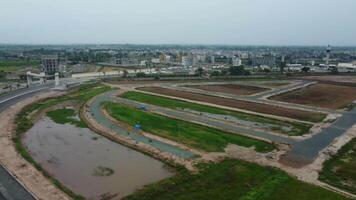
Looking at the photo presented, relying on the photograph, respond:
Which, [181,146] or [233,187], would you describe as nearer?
[233,187]

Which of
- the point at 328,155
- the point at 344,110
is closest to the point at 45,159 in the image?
the point at 328,155

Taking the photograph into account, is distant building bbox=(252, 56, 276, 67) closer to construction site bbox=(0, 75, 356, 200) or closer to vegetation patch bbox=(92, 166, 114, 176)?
construction site bbox=(0, 75, 356, 200)

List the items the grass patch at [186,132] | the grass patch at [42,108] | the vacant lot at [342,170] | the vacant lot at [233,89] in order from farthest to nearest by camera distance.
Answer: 1. the vacant lot at [233,89]
2. the grass patch at [186,132]
3. the grass patch at [42,108]
4. the vacant lot at [342,170]

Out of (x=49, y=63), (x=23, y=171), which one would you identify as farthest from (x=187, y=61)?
(x=23, y=171)

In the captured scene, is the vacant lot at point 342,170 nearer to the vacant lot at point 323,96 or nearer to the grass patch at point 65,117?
the vacant lot at point 323,96

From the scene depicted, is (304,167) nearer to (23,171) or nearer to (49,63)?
(23,171)

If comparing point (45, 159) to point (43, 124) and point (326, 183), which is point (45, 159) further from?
point (326, 183)

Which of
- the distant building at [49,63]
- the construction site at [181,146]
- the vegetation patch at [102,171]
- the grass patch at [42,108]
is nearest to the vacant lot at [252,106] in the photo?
the construction site at [181,146]
